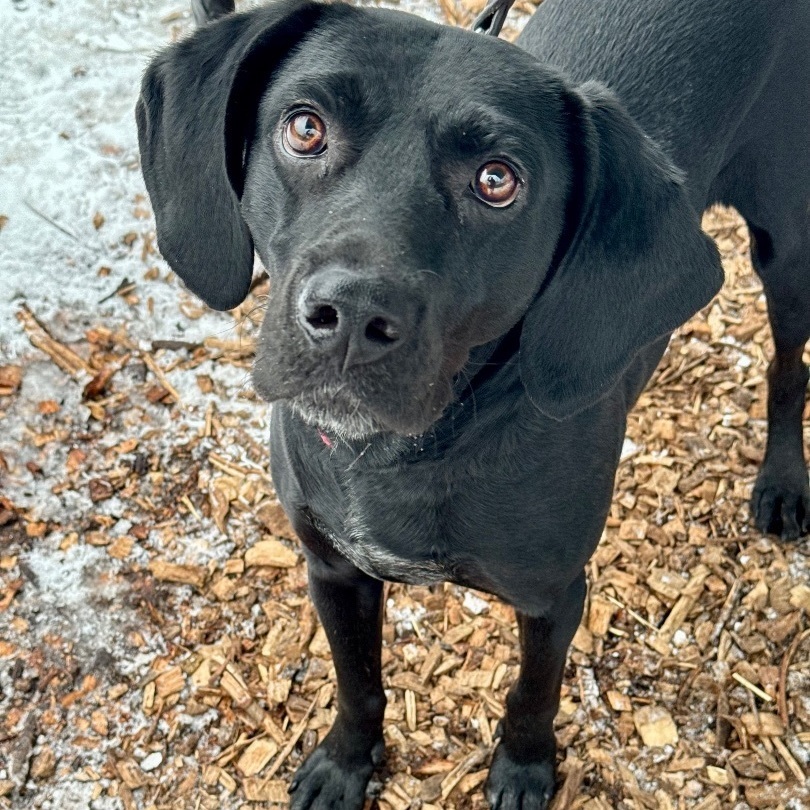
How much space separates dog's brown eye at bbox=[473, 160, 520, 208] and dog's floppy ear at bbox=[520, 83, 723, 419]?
0.63 ft

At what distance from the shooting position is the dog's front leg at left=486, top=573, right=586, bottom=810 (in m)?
2.60

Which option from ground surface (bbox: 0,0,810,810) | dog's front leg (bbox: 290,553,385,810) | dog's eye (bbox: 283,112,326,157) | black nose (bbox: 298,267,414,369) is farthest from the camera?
ground surface (bbox: 0,0,810,810)

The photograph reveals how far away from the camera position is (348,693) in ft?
9.65

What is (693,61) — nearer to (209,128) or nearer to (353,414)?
(209,128)

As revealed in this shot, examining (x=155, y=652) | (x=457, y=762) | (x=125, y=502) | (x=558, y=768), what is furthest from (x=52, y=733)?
(x=558, y=768)

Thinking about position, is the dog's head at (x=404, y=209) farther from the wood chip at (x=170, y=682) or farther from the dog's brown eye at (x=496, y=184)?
the wood chip at (x=170, y=682)

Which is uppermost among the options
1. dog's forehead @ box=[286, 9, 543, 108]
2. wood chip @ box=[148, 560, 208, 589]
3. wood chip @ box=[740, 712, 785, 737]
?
dog's forehead @ box=[286, 9, 543, 108]

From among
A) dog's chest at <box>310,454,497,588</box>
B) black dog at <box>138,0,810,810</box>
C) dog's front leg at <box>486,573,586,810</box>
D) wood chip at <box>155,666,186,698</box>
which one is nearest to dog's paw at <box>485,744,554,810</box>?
dog's front leg at <box>486,573,586,810</box>

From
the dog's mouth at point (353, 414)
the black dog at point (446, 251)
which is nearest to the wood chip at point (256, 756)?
the black dog at point (446, 251)

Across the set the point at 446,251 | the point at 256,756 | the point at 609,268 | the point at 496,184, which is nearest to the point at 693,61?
the point at 609,268

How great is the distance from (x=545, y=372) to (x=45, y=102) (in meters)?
3.37

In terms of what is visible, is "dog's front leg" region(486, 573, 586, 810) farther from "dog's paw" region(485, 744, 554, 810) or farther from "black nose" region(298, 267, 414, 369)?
"black nose" region(298, 267, 414, 369)

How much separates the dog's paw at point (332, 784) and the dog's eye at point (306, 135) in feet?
5.95

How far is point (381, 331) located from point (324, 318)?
0.10 metres
